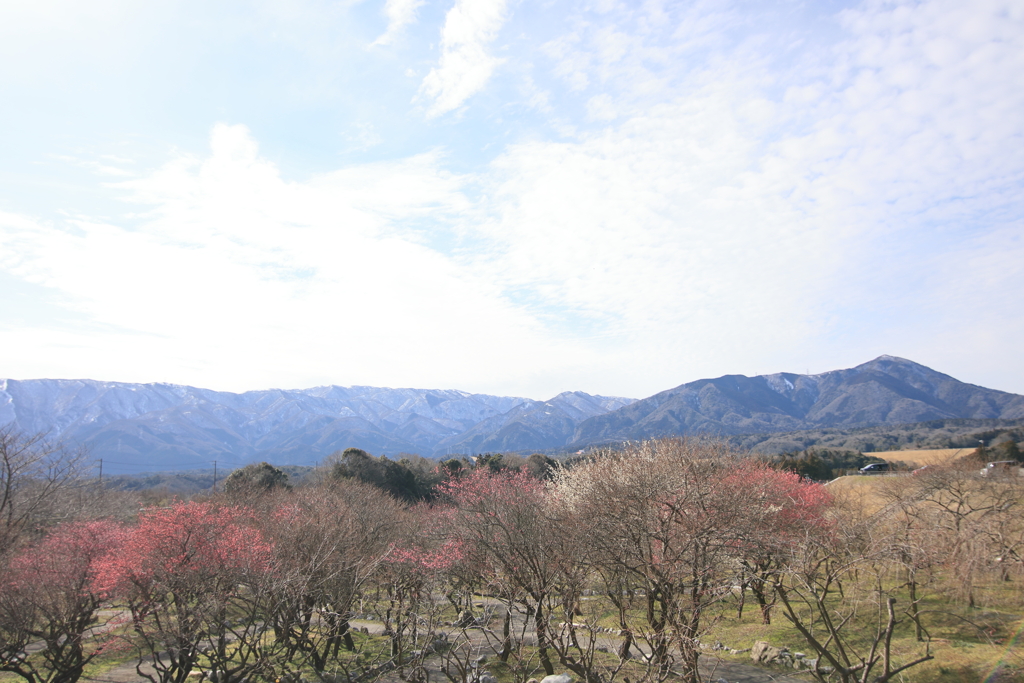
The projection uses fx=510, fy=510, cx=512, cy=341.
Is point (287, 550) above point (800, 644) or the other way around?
above

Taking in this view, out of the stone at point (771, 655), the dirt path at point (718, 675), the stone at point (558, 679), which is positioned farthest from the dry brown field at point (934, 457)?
the stone at point (558, 679)

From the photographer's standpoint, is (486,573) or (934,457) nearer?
(486,573)

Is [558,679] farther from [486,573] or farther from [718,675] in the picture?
[718,675]

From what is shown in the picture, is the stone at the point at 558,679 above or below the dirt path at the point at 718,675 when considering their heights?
above

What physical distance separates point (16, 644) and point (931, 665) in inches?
964

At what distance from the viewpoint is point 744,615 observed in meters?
24.7

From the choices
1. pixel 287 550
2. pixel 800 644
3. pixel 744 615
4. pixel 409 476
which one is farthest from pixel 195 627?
pixel 409 476

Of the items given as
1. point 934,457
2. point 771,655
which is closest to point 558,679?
point 771,655

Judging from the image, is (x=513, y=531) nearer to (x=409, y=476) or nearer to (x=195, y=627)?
(x=195, y=627)

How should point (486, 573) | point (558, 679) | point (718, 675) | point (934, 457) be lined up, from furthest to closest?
1. point (934, 457)
2. point (486, 573)
3. point (718, 675)
4. point (558, 679)

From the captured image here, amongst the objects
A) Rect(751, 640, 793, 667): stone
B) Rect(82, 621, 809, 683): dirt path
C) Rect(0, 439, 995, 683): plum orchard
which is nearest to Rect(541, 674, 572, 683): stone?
Rect(0, 439, 995, 683): plum orchard

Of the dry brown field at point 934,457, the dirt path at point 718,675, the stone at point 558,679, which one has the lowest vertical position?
the dirt path at point 718,675

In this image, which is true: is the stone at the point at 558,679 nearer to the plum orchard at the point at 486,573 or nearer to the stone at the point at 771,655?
the plum orchard at the point at 486,573

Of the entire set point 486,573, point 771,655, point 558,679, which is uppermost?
point 486,573
